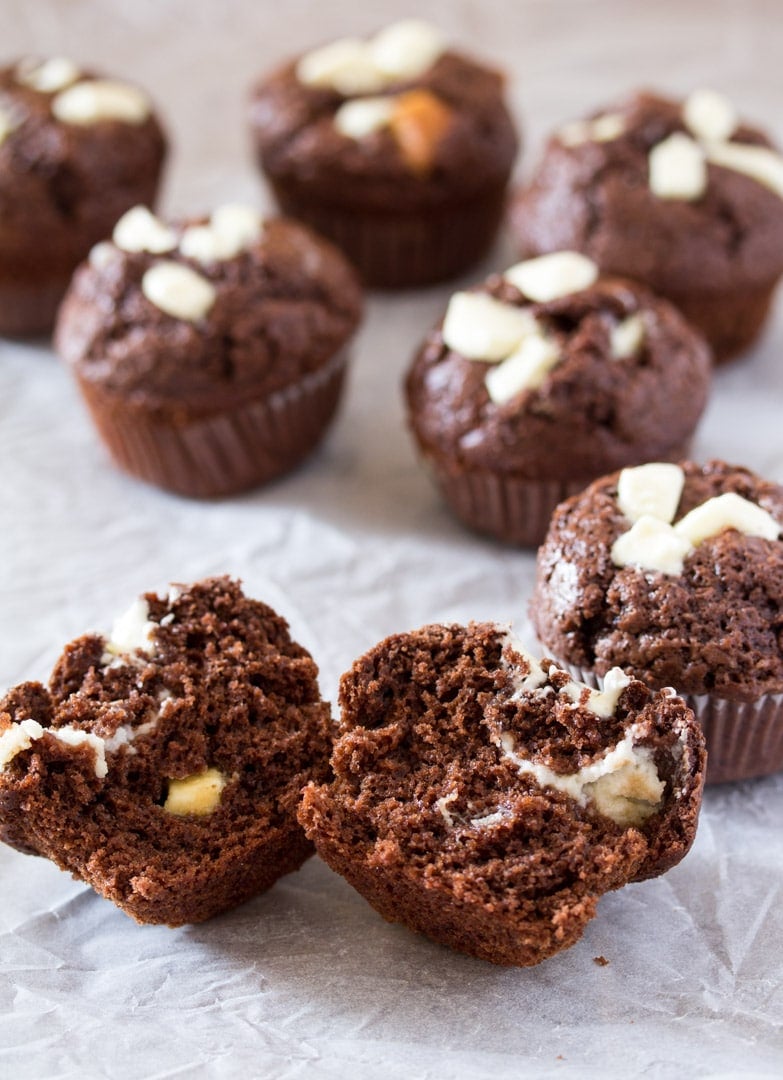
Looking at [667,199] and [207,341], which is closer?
[207,341]

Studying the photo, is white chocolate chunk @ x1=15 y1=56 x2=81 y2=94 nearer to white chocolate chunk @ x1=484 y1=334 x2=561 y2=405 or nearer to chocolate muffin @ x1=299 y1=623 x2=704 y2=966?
white chocolate chunk @ x1=484 y1=334 x2=561 y2=405

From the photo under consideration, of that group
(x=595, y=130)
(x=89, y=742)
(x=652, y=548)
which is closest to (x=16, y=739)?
(x=89, y=742)

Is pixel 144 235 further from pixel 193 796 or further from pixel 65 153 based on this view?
pixel 193 796

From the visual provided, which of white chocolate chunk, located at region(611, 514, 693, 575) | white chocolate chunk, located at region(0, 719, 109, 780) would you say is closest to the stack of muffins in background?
white chocolate chunk, located at region(611, 514, 693, 575)

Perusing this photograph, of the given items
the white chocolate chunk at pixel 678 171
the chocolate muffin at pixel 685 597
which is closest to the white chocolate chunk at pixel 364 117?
the white chocolate chunk at pixel 678 171

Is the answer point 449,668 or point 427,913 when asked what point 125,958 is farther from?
point 449,668
